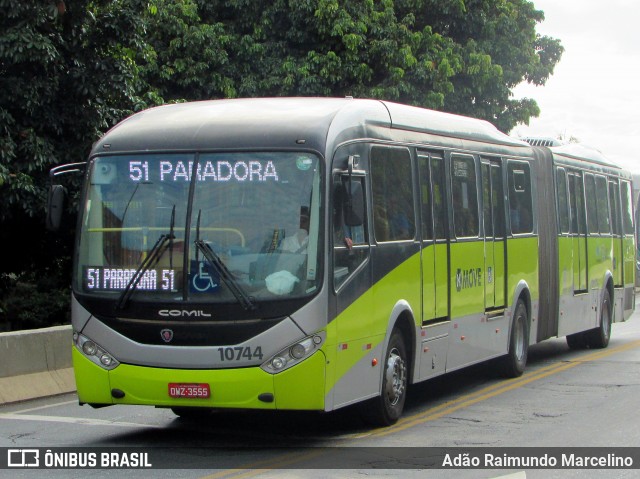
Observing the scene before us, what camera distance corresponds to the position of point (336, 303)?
1023 cm

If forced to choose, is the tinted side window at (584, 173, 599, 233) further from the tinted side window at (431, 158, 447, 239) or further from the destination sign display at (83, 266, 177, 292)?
the destination sign display at (83, 266, 177, 292)

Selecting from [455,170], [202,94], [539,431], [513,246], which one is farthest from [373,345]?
[202,94]

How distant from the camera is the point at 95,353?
34.2 feet

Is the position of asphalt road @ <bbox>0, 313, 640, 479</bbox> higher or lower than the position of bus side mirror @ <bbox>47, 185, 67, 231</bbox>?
lower

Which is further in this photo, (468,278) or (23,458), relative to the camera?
(468,278)

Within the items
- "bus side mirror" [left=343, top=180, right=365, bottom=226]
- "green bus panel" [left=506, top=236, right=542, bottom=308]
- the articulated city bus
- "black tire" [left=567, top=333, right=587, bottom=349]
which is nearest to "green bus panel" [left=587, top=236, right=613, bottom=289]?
"black tire" [left=567, top=333, right=587, bottom=349]

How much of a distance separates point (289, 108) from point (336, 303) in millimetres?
1926

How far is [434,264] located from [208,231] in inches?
136

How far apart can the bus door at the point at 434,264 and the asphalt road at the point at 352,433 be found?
61 cm

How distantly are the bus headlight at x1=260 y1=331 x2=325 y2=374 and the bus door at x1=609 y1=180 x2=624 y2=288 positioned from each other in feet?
41.7

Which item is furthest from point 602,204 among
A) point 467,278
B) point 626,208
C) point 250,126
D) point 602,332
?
point 250,126

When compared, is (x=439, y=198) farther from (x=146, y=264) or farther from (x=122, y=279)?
(x=122, y=279)

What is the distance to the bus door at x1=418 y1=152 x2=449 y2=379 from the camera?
1253cm

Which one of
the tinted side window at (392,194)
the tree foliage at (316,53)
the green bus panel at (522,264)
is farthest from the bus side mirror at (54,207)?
the tree foliage at (316,53)
